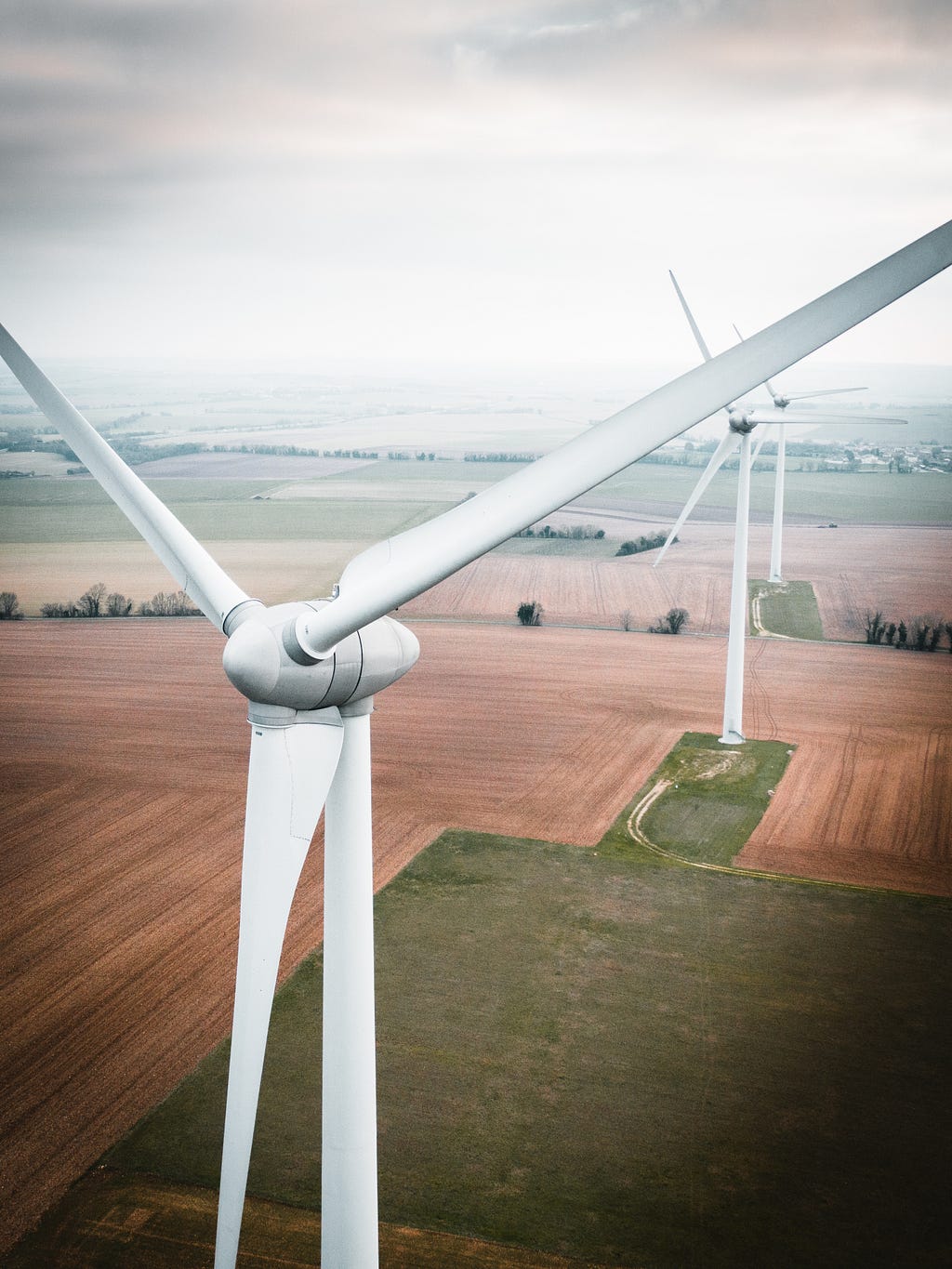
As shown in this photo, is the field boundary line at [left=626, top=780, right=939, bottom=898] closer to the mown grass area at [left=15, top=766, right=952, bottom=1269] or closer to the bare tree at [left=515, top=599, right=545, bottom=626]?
the mown grass area at [left=15, top=766, right=952, bottom=1269]

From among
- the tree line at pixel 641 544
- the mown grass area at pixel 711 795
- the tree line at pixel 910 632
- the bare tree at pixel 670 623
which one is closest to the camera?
the mown grass area at pixel 711 795

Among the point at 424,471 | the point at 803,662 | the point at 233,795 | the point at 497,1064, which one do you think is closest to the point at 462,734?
the point at 233,795

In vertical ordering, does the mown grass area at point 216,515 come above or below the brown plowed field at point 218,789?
above

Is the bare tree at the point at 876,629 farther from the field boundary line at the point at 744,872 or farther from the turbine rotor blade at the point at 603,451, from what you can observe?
the turbine rotor blade at the point at 603,451

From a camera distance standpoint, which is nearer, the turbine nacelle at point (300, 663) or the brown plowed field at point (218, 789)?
the turbine nacelle at point (300, 663)

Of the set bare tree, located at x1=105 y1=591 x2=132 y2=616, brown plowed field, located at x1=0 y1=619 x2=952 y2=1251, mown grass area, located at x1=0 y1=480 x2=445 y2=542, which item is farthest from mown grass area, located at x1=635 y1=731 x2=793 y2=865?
mown grass area, located at x1=0 y1=480 x2=445 y2=542

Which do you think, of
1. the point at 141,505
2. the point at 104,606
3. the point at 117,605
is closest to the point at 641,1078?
the point at 141,505

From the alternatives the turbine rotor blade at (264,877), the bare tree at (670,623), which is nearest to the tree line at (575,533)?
the bare tree at (670,623)
